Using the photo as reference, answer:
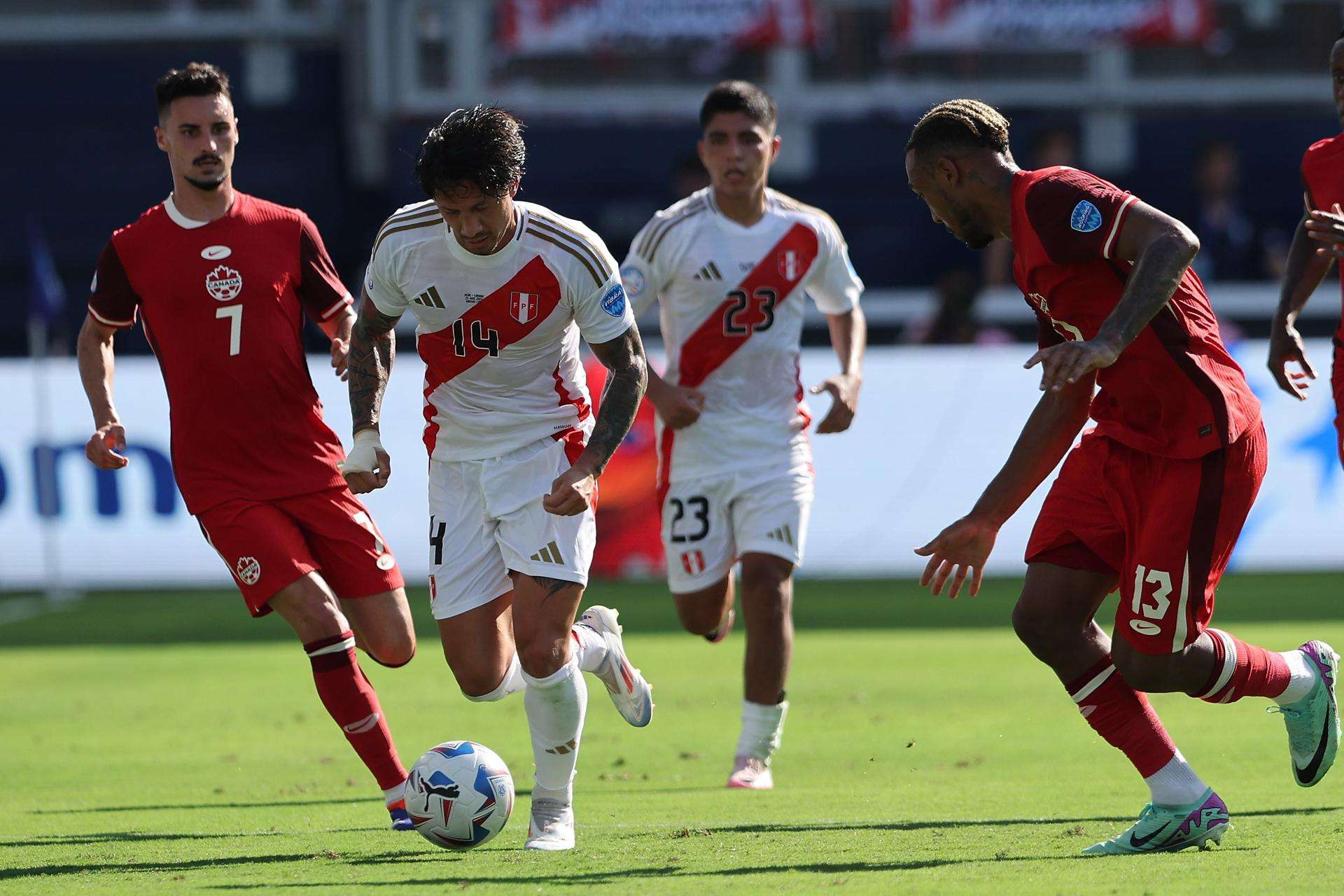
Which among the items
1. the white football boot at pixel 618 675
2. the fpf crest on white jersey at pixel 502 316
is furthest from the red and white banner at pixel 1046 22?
the fpf crest on white jersey at pixel 502 316

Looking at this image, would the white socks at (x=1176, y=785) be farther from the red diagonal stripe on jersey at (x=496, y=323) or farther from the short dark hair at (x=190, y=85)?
the short dark hair at (x=190, y=85)

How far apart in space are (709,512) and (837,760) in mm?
1184

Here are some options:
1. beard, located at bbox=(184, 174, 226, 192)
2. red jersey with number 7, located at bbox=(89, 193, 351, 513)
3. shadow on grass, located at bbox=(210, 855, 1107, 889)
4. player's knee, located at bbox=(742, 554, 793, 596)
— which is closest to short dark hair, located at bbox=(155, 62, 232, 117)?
beard, located at bbox=(184, 174, 226, 192)

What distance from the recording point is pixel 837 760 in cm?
756

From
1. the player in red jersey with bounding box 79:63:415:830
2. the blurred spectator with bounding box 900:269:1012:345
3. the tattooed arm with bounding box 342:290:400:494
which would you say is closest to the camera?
the tattooed arm with bounding box 342:290:400:494

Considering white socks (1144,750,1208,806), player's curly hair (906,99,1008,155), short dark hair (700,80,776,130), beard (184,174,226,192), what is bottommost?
white socks (1144,750,1208,806)

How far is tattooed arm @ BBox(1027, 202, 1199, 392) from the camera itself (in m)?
4.68

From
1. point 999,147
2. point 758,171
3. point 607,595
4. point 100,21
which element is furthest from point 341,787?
point 100,21

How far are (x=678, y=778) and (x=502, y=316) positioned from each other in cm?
222

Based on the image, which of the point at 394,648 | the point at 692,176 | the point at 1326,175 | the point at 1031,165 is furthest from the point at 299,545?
the point at 1031,165

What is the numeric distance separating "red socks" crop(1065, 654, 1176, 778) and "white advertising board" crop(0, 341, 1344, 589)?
853cm

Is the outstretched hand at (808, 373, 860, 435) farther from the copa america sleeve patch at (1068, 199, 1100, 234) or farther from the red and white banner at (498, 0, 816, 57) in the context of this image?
the red and white banner at (498, 0, 816, 57)

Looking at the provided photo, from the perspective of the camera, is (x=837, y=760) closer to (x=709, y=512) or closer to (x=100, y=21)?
(x=709, y=512)

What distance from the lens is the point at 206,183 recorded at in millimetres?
6637
